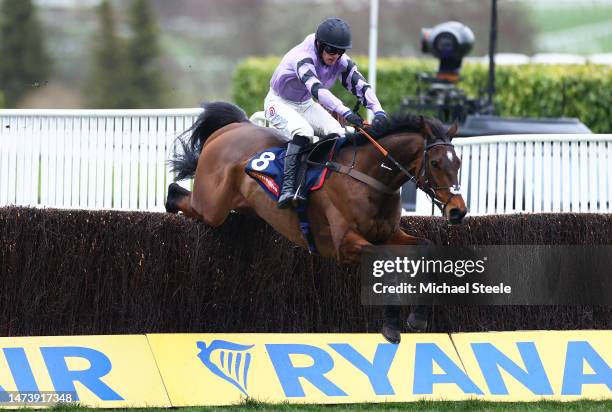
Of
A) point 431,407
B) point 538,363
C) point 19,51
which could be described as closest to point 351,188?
point 431,407

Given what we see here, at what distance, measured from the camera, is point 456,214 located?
340 inches

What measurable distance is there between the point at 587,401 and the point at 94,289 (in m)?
3.58

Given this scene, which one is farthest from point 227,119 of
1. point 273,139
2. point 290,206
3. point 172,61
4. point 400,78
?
point 172,61

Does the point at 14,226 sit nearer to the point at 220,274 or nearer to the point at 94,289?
the point at 94,289

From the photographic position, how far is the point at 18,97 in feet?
119

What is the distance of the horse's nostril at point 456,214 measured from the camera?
8609 mm

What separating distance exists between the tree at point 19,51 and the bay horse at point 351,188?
2636 cm

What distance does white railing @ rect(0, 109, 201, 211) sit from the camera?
12.2 metres

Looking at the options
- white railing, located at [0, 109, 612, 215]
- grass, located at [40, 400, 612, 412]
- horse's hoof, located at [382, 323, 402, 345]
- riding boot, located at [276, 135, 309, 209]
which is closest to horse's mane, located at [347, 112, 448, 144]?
riding boot, located at [276, 135, 309, 209]

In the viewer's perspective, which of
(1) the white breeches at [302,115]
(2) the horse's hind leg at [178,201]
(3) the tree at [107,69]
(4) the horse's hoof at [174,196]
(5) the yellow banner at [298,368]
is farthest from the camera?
(3) the tree at [107,69]

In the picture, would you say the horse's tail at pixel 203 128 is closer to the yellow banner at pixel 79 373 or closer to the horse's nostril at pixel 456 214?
the yellow banner at pixel 79 373

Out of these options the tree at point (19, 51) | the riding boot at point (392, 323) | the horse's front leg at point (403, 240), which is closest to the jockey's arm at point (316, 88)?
the horse's front leg at point (403, 240)

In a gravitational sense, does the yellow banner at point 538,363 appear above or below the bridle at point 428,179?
below

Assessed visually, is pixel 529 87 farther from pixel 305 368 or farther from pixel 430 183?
pixel 430 183
